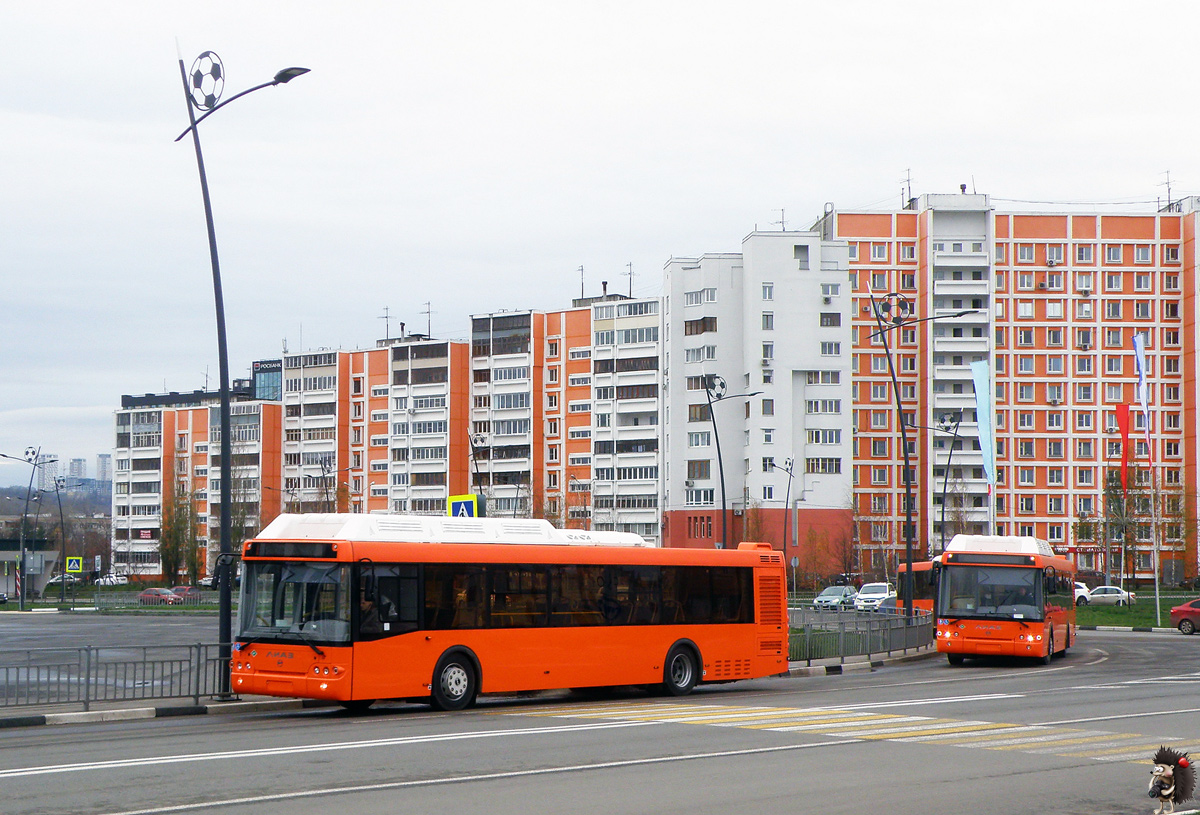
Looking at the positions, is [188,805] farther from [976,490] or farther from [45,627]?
[976,490]

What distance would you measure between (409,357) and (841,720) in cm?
12004

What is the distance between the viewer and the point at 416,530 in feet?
66.0

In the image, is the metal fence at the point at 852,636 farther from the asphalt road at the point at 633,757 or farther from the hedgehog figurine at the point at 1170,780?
the hedgehog figurine at the point at 1170,780

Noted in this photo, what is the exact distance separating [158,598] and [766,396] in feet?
163

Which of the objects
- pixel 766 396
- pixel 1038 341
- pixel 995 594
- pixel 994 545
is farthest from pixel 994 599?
pixel 1038 341

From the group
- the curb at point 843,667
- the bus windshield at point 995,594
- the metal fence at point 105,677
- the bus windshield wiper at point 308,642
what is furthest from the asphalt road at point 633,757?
the bus windshield at point 995,594

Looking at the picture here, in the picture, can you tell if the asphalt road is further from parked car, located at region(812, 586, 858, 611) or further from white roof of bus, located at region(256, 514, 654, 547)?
parked car, located at region(812, 586, 858, 611)

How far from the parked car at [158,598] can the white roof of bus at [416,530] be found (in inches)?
2653

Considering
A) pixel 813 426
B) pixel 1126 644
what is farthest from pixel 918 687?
pixel 813 426

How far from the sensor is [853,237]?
120062 millimetres

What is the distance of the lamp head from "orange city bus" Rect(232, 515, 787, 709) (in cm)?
677

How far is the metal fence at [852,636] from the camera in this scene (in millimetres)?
32844

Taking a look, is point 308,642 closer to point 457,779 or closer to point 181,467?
point 457,779

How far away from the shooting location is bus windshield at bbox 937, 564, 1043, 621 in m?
31.9
